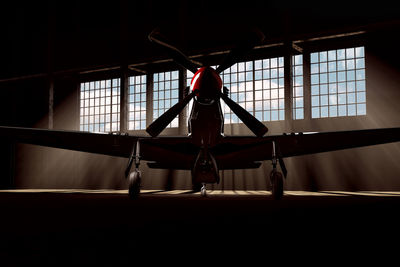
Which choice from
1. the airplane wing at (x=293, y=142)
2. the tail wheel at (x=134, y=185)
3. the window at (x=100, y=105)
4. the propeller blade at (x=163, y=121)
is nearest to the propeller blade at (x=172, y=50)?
the propeller blade at (x=163, y=121)

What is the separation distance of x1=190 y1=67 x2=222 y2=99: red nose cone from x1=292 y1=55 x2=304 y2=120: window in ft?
27.2

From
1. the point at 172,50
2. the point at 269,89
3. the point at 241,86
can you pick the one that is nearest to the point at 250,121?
the point at 172,50

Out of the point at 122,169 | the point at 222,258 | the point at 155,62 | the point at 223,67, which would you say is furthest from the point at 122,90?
the point at 222,258

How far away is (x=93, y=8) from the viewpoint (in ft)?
55.5

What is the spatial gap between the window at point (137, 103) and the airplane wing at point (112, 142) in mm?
7821

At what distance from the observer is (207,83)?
19.8ft

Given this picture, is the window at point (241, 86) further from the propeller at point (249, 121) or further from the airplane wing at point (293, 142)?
the propeller at point (249, 121)

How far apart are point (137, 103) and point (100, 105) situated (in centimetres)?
230

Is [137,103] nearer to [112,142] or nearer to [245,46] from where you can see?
[112,142]

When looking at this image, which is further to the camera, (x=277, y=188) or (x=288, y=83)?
(x=288, y=83)

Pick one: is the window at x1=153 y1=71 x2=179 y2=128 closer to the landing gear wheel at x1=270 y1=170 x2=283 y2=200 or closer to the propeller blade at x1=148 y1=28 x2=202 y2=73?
the propeller blade at x1=148 y1=28 x2=202 y2=73

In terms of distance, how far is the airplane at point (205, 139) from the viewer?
21.3 ft

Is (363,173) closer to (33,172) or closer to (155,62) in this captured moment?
(155,62)

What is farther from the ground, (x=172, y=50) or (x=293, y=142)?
(x=172, y=50)
